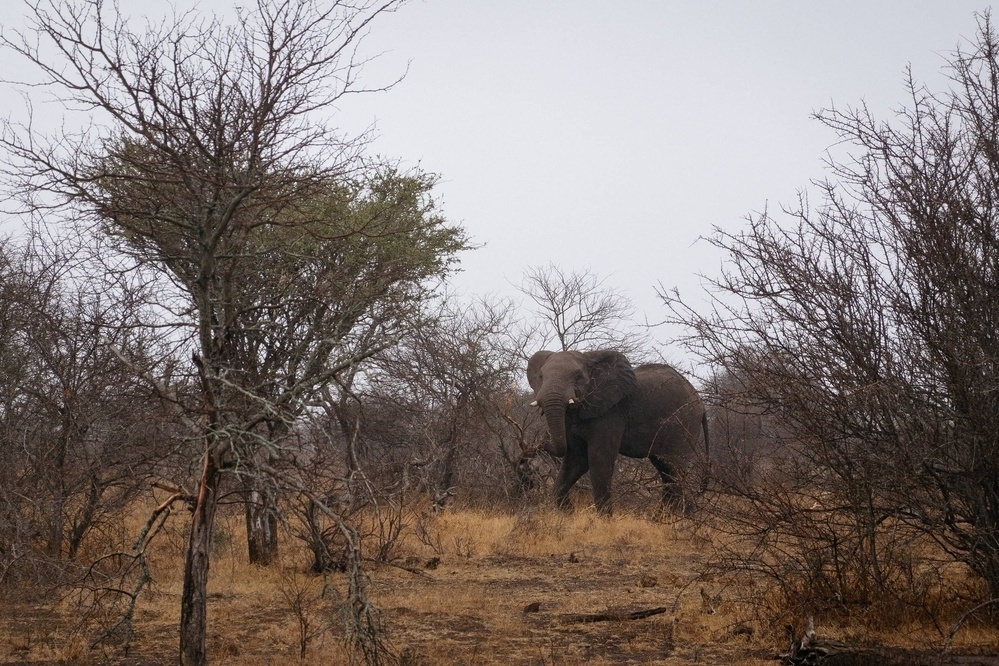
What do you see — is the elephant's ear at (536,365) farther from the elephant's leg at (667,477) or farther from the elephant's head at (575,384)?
the elephant's leg at (667,477)

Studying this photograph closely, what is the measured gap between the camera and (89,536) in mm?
10680

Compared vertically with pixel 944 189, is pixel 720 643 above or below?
below

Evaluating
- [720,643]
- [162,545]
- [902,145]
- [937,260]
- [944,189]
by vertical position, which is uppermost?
[902,145]

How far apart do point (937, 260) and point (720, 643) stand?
3.09 metres

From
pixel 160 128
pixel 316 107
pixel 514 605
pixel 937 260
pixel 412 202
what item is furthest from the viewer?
pixel 412 202

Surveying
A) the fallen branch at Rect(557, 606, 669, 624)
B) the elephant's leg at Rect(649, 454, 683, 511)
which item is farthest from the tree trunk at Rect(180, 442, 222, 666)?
the elephant's leg at Rect(649, 454, 683, 511)

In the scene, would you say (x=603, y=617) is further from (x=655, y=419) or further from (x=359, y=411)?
(x=655, y=419)

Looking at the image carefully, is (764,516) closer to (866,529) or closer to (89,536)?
(866,529)

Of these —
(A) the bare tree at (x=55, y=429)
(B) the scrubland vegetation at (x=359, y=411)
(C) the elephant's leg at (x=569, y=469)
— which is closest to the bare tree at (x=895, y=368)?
(B) the scrubland vegetation at (x=359, y=411)

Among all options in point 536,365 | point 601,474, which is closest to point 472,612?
point 601,474

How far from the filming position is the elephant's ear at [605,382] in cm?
1717

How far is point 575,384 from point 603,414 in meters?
0.90

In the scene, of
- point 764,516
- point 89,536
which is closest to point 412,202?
point 89,536

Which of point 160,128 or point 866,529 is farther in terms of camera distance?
point 866,529
